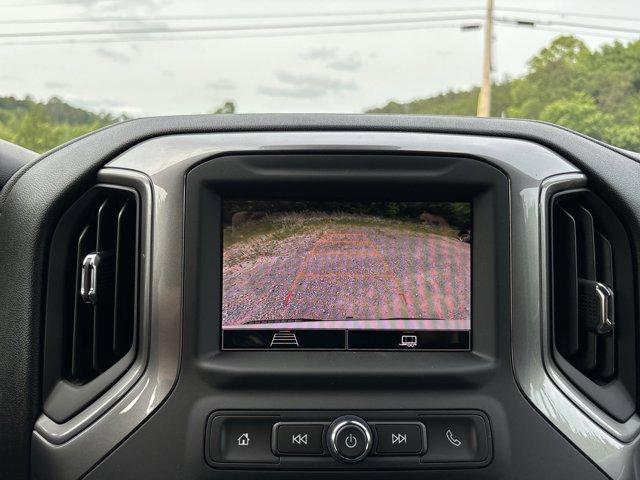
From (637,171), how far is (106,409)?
1624 mm

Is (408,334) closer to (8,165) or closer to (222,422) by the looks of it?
(222,422)

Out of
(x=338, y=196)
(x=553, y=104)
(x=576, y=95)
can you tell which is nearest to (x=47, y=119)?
(x=338, y=196)

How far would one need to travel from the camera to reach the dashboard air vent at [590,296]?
5.74 ft

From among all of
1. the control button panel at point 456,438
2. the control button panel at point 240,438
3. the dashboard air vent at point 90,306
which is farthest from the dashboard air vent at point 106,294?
the control button panel at point 456,438

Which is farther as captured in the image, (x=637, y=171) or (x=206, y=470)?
(x=637, y=171)

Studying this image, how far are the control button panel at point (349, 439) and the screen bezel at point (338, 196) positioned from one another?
0.09 metres

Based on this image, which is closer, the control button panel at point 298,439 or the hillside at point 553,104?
the control button panel at point 298,439

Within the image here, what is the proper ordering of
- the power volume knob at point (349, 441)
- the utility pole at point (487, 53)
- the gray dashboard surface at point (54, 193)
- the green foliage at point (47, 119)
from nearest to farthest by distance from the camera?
the power volume knob at point (349, 441), the gray dashboard surface at point (54, 193), the green foliage at point (47, 119), the utility pole at point (487, 53)

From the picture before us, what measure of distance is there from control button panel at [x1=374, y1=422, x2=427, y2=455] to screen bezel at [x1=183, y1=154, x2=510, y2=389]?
0.38 ft

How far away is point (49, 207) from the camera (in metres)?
1.74

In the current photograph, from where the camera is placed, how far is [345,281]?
5.59ft

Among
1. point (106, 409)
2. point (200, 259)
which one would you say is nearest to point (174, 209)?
point (200, 259)

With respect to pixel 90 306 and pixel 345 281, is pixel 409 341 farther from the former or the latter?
pixel 90 306

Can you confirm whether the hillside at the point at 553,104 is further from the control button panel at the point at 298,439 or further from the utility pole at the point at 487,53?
the utility pole at the point at 487,53
